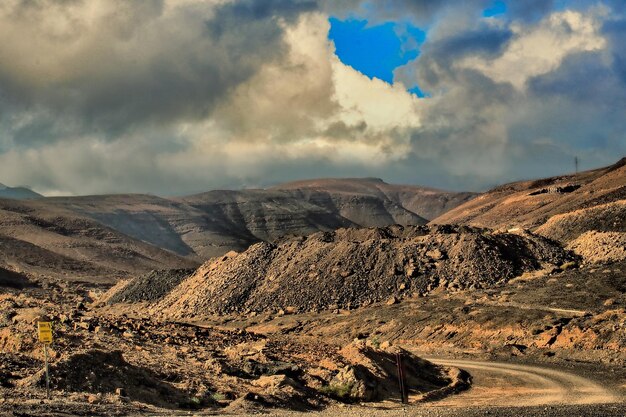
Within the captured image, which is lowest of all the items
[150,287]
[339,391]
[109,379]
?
[339,391]

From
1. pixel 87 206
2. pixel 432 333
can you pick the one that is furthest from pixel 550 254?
pixel 87 206

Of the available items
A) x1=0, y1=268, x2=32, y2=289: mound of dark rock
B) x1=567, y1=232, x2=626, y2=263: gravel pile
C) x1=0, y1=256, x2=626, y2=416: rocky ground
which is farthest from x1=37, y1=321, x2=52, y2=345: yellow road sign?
x1=0, y1=268, x2=32, y2=289: mound of dark rock

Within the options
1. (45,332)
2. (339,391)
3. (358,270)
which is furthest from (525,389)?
(358,270)

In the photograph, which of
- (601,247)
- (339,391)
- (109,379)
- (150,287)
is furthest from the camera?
(150,287)

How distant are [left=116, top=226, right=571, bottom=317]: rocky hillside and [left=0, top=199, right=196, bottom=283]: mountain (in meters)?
54.2

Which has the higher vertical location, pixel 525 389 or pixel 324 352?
pixel 324 352

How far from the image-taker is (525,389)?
26562 mm

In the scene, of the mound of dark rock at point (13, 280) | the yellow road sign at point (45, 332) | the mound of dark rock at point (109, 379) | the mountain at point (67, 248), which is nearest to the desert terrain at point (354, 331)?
the mound of dark rock at point (109, 379)

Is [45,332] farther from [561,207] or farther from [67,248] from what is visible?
[67,248]

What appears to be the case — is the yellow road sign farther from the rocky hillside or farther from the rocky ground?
the rocky hillside

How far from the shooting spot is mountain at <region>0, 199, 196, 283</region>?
4518 inches

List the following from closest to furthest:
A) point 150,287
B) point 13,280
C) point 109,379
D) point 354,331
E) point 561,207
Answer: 1. point 109,379
2. point 354,331
3. point 150,287
4. point 13,280
5. point 561,207

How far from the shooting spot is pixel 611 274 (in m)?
45.9

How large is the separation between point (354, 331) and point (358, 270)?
34.3ft
